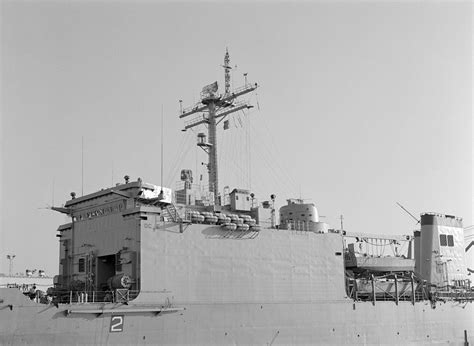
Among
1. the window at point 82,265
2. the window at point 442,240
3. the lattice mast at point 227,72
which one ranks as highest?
the lattice mast at point 227,72

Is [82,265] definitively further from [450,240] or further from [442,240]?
[450,240]

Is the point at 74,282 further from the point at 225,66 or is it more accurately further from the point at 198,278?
the point at 225,66

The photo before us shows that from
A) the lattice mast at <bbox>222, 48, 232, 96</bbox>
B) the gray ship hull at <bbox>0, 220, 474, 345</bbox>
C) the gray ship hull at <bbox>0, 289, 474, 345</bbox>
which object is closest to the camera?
the gray ship hull at <bbox>0, 289, 474, 345</bbox>

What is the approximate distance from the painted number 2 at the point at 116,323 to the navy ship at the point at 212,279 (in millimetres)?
34

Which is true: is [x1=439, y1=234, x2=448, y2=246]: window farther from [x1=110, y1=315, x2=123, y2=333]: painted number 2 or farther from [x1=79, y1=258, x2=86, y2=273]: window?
[x1=110, y1=315, x2=123, y2=333]: painted number 2

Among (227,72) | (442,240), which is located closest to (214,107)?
(227,72)

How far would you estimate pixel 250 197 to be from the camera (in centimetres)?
2522

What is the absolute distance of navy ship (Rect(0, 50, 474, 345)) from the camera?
1983cm

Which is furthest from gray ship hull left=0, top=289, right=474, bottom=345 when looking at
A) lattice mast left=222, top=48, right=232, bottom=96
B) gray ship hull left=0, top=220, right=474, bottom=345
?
lattice mast left=222, top=48, right=232, bottom=96

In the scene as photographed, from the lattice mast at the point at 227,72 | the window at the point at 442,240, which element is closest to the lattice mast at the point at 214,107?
the lattice mast at the point at 227,72

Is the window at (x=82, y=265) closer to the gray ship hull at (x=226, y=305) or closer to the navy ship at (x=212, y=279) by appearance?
the navy ship at (x=212, y=279)

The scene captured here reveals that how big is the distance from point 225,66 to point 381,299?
13401mm

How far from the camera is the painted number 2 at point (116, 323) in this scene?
64.2 ft

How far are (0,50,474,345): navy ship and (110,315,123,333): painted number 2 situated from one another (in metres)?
0.03
